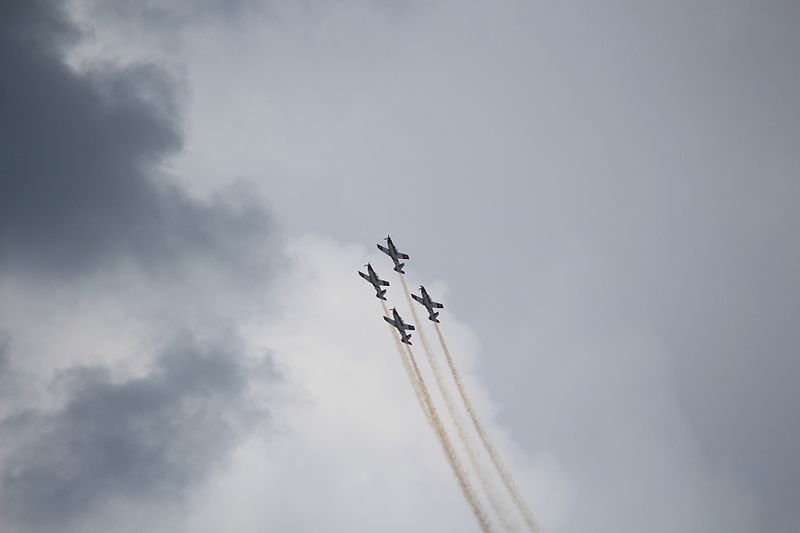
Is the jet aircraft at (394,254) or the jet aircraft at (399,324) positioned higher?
the jet aircraft at (394,254)

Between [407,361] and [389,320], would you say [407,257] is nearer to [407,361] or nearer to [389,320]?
[389,320]

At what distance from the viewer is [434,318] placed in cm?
13962

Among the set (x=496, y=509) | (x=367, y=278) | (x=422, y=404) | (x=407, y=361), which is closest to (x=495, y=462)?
(x=496, y=509)

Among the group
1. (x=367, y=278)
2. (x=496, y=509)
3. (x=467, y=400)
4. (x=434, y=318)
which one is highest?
(x=367, y=278)

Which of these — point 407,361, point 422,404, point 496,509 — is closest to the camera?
point 496,509

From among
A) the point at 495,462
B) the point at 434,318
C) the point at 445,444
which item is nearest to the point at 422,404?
the point at 445,444

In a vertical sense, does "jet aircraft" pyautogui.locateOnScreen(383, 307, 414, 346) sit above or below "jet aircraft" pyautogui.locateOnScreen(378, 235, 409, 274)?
below

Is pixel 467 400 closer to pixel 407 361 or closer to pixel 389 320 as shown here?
pixel 407 361

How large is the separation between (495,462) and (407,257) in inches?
2020

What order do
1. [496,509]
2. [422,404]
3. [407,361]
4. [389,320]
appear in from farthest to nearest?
[389,320], [407,361], [422,404], [496,509]

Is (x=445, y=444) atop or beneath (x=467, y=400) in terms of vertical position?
beneath

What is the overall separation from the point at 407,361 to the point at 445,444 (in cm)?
2167

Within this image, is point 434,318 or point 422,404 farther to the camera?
point 434,318

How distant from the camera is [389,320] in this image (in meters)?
133
